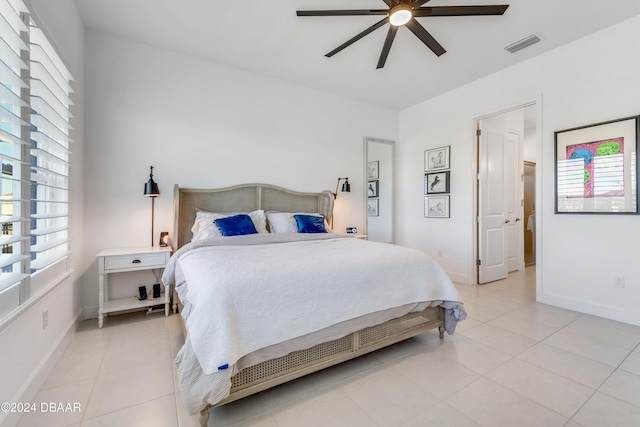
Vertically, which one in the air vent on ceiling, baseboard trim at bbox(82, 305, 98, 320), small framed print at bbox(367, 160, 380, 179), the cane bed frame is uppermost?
the air vent on ceiling

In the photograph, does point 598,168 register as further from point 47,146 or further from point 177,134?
point 47,146

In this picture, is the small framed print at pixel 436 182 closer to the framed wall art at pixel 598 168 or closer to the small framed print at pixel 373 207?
the small framed print at pixel 373 207

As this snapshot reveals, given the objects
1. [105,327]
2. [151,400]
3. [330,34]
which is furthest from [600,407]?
[105,327]

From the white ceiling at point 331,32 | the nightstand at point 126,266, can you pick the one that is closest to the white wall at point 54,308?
the nightstand at point 126,266

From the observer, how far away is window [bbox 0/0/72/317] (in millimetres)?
1343

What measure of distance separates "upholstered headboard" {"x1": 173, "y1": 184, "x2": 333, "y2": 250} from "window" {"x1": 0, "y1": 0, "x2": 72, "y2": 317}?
1.03 m

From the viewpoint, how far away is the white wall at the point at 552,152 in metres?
2.69

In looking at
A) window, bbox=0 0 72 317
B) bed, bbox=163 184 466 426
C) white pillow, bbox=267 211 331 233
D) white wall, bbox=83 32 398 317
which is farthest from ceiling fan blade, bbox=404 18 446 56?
window, bbox=0 0 72 317

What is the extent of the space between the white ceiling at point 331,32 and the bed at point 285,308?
2138mm

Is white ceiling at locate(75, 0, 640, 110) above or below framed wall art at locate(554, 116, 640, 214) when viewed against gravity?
above

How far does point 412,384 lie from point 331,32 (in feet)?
10.4

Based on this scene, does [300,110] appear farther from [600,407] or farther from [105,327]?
[600,407]

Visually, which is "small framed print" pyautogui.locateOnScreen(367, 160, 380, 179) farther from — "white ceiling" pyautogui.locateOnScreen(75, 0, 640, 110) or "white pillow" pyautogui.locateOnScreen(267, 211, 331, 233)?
"white pillow" pyautogui.locateOnScreen(267, 211, 331, 233)

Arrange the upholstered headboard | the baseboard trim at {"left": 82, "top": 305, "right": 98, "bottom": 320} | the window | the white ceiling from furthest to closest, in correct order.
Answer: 1. the upholstered headboard
2. the baseboard trim at {"left": 82, "top": 305, "right": 98, "bottom": 320}
3. the white ceiling
4. the window
